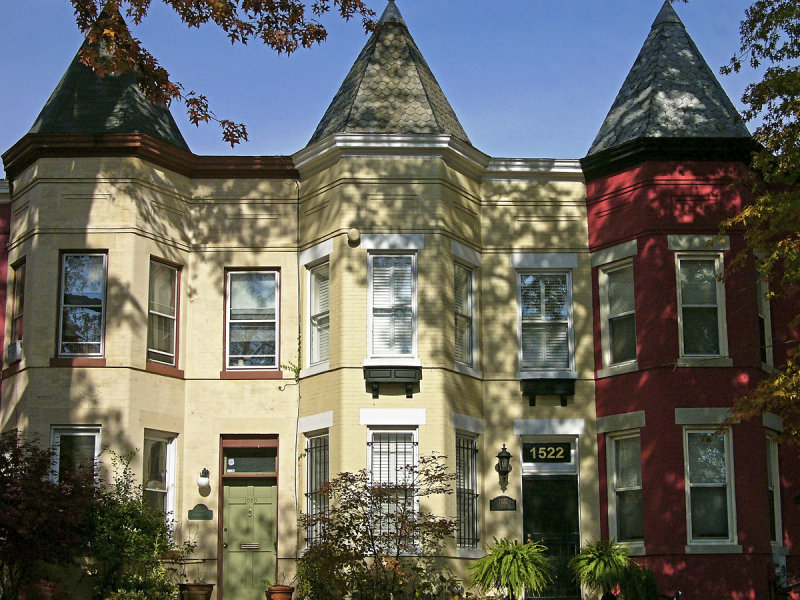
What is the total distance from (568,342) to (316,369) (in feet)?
14.3

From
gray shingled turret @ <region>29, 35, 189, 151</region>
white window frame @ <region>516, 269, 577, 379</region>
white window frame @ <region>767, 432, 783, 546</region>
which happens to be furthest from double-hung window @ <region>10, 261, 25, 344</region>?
white window frame @ <region>767, 432, 783, 546</region>

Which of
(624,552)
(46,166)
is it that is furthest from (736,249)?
(46,166)

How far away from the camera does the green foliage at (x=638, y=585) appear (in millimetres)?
16297

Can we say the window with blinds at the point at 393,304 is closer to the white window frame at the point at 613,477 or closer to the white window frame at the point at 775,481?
the white window frame at the point at 613,477

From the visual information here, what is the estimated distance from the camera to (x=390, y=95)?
19.2m

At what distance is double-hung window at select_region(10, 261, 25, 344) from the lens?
61.9 feet

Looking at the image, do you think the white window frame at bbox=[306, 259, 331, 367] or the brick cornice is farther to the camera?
the white window frame at bbox=[306, 259, 331, 367]

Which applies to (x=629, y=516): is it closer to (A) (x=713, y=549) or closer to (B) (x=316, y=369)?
(A) (x=713, y=549)

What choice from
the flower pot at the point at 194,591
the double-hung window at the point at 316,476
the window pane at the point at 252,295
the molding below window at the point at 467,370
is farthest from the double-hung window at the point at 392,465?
the window pane at the point at 252,295

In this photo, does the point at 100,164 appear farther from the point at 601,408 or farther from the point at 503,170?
the point at 601,408

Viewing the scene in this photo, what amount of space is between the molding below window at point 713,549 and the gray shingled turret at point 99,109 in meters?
10.7

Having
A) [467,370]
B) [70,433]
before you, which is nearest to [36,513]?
[70,433]

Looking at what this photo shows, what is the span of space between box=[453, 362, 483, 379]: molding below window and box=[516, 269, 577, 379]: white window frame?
678 mm

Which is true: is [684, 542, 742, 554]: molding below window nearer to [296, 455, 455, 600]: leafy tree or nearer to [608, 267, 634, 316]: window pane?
[296, 455, 455, 600]: leafy tree
